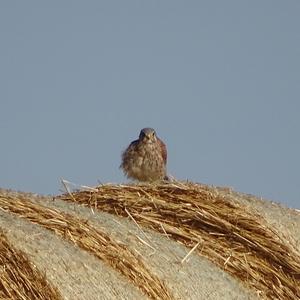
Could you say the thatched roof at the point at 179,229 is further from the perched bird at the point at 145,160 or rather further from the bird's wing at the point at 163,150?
the bird's wing at the point at 163,150

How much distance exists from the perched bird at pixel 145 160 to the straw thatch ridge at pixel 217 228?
7.77ft

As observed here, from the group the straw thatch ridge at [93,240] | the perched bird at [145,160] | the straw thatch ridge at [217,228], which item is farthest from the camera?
the perched bird at [145,160]

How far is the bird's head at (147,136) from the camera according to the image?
13.8 metres

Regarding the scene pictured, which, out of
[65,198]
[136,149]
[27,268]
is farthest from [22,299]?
[136,149]

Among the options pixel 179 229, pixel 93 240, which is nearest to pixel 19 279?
pixel 93 240

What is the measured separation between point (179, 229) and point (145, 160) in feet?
9.62

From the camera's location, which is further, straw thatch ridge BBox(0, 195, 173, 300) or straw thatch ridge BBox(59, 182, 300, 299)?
straw thatch ridge BBox(59, 182, 300, 299)

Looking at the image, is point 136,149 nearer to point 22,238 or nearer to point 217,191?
point 217,191

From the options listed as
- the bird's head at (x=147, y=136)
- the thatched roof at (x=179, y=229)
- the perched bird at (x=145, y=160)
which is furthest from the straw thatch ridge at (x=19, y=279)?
the bird's head at (x=147, y=136)

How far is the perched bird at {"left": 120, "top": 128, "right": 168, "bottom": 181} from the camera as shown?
1351 cm

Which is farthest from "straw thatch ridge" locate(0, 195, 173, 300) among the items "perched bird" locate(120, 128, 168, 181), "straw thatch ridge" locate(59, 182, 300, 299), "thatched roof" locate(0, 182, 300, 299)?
"perched bird" locate(120, 128, 168, 181)

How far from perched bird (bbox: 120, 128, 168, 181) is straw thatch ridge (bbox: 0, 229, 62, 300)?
15.3 ft

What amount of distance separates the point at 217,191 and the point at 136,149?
2.56m

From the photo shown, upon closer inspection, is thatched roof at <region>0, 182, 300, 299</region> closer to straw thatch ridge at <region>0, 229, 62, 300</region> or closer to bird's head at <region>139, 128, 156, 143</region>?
straw thatch ridge at <region>0, 229, 62, 300</region>
